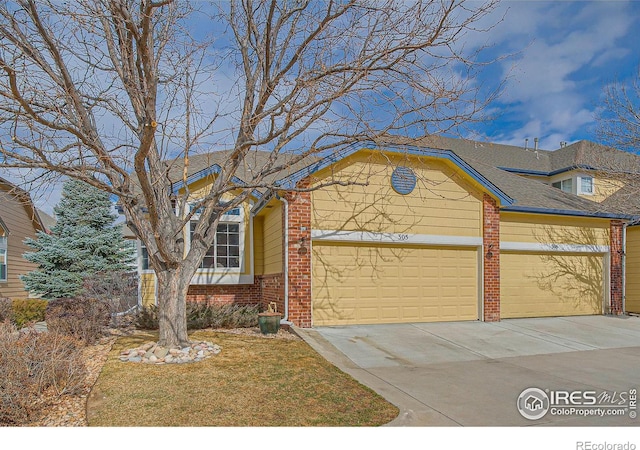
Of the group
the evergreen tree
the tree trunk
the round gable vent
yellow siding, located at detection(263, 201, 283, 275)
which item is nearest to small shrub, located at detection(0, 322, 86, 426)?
the tree trunk

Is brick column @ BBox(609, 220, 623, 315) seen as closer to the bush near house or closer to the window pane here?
the bush near house

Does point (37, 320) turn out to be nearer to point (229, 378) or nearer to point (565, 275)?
point (229, 378)

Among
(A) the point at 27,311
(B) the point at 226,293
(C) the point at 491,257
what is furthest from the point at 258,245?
(A) the point at 27,311

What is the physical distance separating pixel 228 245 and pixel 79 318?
180 inches

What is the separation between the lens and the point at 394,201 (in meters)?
12.3

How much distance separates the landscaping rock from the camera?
304 inches

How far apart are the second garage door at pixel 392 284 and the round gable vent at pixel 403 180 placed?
1.58 metres

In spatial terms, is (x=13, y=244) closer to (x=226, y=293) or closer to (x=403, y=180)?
(x=226, y=293)

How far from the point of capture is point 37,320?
46.2ft

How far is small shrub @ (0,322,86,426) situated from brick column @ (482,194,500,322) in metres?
10.3

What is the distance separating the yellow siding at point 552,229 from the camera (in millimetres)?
13750

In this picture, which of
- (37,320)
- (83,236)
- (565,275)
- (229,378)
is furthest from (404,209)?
(83,236)

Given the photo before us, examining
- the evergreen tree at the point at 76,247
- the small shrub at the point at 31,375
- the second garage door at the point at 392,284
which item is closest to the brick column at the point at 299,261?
the second garage door at the point at 392,284

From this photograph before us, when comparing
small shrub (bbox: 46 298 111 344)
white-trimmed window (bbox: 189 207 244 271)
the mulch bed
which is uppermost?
white-trimmed window (bbox: 189 207 244 271)
